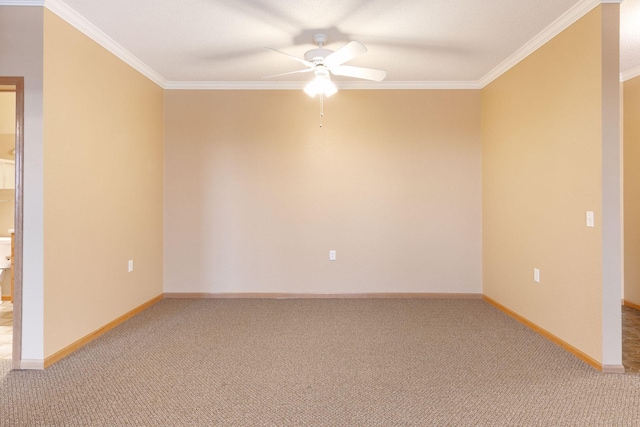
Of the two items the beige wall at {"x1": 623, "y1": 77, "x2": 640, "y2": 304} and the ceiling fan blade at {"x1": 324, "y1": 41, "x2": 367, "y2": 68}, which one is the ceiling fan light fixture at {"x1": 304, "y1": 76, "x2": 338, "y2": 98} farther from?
the beige wall at {"x1": 623, "y1": 77, "x2": 640, "y2": 304}

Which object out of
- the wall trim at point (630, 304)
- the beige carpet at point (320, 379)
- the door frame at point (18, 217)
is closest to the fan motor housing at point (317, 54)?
the door frame at point (18, 217)

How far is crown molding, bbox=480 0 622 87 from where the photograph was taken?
2.66 metres

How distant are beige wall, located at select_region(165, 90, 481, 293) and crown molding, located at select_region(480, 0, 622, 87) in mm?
571

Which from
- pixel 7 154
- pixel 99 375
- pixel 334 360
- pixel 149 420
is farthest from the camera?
pixel 7 154

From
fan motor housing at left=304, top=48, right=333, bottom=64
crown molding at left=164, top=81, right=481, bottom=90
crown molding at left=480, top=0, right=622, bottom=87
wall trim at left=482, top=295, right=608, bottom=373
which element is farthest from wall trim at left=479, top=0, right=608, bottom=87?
wall trim at left=482, top=295, right=608, bottom=373

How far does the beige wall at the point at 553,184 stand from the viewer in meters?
2.63

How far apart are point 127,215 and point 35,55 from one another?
160 centimetres

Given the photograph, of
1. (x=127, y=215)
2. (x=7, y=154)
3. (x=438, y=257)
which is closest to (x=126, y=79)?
(x=127, y=215)

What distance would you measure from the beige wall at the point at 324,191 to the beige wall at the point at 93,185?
0.55m

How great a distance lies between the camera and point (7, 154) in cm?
451

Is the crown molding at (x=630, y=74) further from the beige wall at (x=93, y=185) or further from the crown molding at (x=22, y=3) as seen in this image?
the crown molding at (x=22, y=3)

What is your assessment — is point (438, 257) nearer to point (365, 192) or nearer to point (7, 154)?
point (365, 192)

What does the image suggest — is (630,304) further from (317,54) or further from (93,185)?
(93,185)

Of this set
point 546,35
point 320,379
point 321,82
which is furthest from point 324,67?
point 320,379
